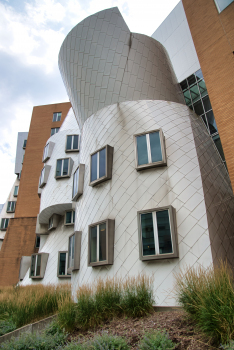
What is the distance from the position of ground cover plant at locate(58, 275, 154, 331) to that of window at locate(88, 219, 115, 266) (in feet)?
6.20

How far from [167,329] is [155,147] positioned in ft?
21.0

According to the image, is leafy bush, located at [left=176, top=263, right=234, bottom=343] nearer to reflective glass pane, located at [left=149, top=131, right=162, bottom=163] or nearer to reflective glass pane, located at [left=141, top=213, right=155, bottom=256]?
reflective glass pane, located at [left=141, top=213, right=155, bottom=256]

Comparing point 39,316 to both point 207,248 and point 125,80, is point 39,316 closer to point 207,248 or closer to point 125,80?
point 207,248

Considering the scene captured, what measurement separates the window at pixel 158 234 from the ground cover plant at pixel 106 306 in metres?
1.13

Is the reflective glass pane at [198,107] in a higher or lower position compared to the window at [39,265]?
higher

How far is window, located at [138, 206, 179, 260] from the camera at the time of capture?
814 cm

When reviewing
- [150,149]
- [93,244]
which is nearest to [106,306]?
[93,244]

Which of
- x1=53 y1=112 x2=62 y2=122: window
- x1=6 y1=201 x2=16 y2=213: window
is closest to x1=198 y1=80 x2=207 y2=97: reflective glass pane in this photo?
x1=53 y1=112 x2=62 y2=122: window

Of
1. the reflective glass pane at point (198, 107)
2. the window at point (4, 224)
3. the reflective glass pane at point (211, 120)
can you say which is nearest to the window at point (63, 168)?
the reflective glass pane at point (198, 107)

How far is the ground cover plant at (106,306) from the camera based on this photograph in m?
6.83

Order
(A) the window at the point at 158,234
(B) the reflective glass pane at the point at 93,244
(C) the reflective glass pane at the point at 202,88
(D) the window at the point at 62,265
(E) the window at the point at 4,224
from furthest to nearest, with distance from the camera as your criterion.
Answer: (E) the window at the point at 4,224 < (C) the reflective glass pane at the point at 202,88 < (D) the window at the point at 62,265 < (B) the reflective glass pane at the point at 93,244 < (A) the window at the point at 158,234

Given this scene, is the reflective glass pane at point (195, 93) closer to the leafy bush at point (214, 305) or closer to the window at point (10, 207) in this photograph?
the leafy bush at point (214, 305)

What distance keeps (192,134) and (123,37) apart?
6938 millimetres

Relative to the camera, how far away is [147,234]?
8680 millimetres
